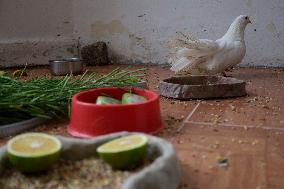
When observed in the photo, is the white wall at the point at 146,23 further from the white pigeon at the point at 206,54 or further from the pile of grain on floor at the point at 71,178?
the pile of grain on floor at the point at 71,178

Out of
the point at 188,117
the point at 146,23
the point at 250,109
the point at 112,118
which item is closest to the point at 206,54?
the point at 250,109

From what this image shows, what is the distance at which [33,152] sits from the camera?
678mm

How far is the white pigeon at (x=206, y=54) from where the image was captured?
178 cm

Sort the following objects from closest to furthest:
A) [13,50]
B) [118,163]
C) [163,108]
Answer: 1. [118,163]
2. [163,108]
3. [13,50]

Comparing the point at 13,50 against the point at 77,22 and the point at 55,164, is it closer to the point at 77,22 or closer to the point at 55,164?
the point at 77,22

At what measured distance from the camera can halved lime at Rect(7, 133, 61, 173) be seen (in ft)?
2.17

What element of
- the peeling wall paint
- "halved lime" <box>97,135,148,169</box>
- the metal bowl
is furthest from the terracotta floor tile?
the metal bowl

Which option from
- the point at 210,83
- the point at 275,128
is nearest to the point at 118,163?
the point at 275,128

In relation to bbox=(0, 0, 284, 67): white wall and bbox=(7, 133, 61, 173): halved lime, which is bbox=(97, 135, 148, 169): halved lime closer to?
bbox=(7, 133, 61, 173): halved lime

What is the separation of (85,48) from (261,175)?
77.4 inches

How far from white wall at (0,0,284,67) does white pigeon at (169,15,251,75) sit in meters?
0.49

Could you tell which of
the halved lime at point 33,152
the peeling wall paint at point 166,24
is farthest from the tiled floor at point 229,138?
the peeling wall paint at point 166,24

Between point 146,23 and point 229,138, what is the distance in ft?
5.60

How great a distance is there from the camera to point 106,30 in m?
2.64
